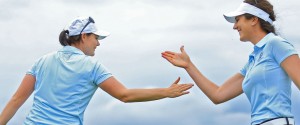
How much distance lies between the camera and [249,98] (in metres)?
7.22

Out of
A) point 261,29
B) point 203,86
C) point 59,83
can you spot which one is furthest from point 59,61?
point 261,29

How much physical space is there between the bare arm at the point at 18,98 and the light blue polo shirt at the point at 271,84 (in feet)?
10.1

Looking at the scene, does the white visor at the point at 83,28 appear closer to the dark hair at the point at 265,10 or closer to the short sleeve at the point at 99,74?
the short sleeve at the point at 99,74

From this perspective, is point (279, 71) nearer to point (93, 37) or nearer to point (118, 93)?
point (118, 93)

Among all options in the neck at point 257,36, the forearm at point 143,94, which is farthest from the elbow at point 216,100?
the neck at point 257,36

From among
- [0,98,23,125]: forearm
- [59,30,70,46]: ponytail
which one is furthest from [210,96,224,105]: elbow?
[0,98,23,125]: forearm

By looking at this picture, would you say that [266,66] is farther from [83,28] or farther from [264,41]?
[83,28]

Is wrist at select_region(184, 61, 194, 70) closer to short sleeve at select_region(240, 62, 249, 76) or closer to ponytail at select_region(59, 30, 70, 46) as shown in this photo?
short sleeve at select_region(240, 62, 249, 76)

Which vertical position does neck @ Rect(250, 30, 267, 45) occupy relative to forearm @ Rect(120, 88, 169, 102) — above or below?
above

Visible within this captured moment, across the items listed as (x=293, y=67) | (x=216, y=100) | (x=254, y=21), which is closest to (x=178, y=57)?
(x=216, y=100)

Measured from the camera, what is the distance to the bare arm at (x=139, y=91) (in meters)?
8.07

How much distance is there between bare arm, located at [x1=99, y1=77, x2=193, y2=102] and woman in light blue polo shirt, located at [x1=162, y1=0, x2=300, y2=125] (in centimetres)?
96

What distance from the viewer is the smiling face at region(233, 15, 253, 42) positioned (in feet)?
24.5

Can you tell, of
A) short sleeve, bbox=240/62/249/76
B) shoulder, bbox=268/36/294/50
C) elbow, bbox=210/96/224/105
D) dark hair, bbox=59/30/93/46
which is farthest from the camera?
elbow, bbox=210/96/224/105
